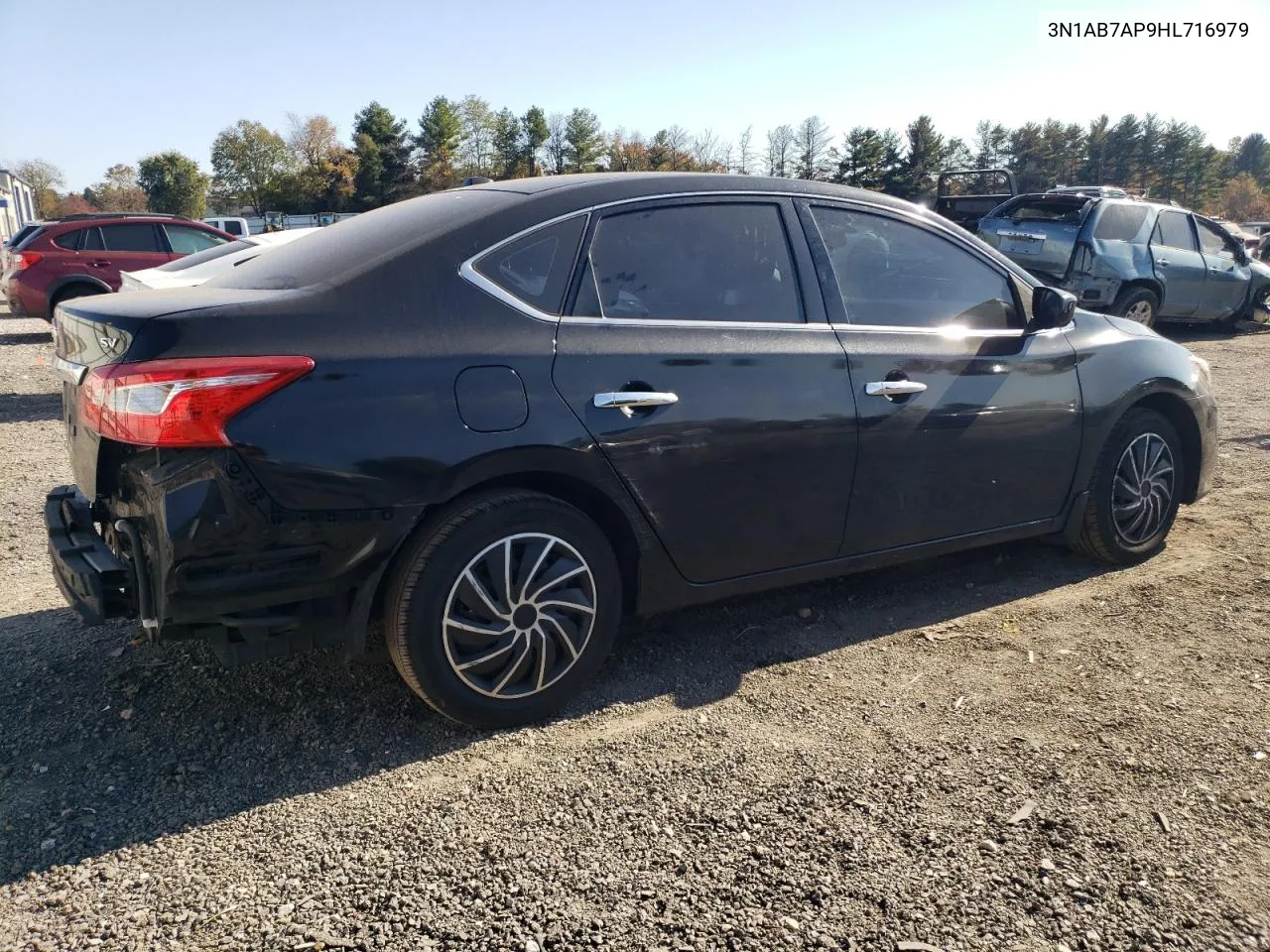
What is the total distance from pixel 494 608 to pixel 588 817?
0.69 meters

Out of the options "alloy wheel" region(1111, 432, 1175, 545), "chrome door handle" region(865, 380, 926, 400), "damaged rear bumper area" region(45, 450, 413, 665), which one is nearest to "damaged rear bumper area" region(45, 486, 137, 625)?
"damaged rear bumper area" region(45, 450, 413, 665)

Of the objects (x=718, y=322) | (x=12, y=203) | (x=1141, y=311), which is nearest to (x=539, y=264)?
(x=718, y=322)

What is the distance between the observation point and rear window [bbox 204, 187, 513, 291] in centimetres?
299

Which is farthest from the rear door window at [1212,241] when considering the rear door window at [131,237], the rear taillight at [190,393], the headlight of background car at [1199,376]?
the rear door window at [131,237]

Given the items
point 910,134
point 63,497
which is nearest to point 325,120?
point 910,134

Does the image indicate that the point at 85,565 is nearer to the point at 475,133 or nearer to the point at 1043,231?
the point at 1043,231

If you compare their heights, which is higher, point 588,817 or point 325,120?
point 325,120

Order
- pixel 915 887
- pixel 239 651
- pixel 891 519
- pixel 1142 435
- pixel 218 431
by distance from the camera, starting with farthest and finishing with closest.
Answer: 1. pixel 1142 435
2. pixel 891 519
3. pixel 239 651
4. pixel 218 431
5. pixel 915 887

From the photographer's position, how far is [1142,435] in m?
4.55

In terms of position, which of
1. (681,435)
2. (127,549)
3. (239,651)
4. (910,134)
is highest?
(910,134)

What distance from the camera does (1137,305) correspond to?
41.2ft

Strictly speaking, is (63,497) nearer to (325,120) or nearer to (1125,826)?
(1125,826)

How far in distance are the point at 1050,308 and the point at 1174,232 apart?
1089 cm

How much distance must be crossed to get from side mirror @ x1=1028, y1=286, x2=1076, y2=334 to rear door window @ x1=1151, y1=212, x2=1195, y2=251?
400 inches
